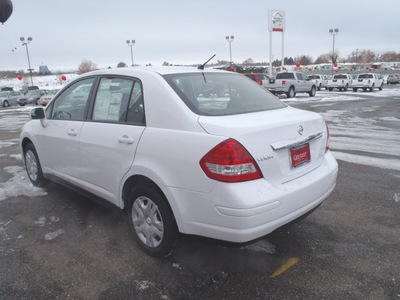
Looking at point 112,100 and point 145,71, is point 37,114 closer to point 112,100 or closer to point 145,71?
point 112,100

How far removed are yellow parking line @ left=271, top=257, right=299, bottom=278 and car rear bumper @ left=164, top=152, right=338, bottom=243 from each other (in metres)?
0.48

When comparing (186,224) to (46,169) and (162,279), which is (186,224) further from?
(46,169)

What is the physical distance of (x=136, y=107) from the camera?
315 cm

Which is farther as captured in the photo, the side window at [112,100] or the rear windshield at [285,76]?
the rear windshield at [285,76]

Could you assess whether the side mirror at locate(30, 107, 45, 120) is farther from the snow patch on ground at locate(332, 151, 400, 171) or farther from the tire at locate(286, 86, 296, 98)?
the tire at locate(286, 86, 296, 98)

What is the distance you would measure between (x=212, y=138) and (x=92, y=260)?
64.2 inches

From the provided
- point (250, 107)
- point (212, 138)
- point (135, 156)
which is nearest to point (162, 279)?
point (135, 156)

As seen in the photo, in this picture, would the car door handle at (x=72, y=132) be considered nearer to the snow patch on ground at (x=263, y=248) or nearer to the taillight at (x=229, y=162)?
the taillight at (x=229, y=162)

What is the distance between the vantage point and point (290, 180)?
2732 millimetres

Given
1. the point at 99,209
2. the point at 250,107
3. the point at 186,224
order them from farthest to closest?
the point at 99,209
the point at 250,107
the point at 186,224

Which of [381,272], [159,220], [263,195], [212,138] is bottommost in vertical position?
[381,272]

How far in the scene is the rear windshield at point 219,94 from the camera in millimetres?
2928

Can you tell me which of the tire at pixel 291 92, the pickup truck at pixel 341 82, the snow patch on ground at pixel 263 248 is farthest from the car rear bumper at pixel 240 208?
the pickup truck at pixel 341 82

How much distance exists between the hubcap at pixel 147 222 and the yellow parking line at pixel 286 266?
100 cm
